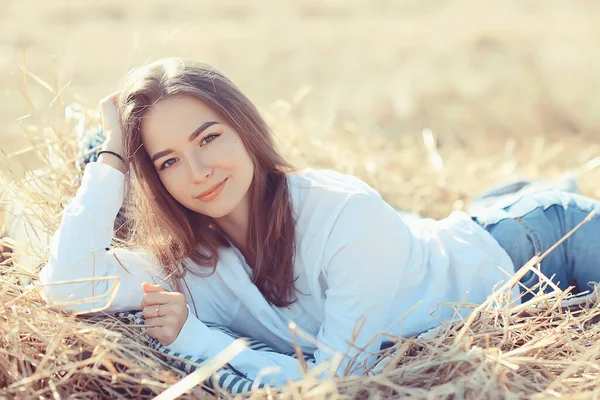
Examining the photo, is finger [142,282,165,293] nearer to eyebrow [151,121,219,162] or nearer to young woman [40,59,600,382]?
young woman [40,59,600,382]

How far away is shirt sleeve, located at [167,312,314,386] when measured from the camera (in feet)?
7.06

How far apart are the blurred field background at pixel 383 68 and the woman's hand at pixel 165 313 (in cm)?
98

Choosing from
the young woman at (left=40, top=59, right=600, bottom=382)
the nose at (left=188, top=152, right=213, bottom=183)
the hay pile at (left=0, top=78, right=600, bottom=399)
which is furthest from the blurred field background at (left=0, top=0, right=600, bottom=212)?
the nose at (left=188, top=152, right=213, bottom=183)

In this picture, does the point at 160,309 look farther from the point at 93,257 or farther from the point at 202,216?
the point at 202,216

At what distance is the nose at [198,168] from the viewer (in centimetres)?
217

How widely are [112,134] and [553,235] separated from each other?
1.70 m

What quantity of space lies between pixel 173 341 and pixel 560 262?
1.52 m

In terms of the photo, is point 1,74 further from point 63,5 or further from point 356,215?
point 356,215

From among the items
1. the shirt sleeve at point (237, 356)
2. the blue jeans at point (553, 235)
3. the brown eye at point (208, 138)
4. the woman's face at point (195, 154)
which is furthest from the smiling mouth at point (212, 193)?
the blue jeans at point (553, 235)

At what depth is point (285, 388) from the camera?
5.36 ft

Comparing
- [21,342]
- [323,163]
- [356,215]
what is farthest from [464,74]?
[21,342]

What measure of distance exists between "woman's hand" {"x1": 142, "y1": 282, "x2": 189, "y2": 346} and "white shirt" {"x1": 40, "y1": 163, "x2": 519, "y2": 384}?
1.1 inches

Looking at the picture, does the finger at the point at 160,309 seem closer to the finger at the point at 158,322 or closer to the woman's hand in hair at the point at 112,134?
the finger at the point at 158,322

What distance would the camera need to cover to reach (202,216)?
2.47 m
